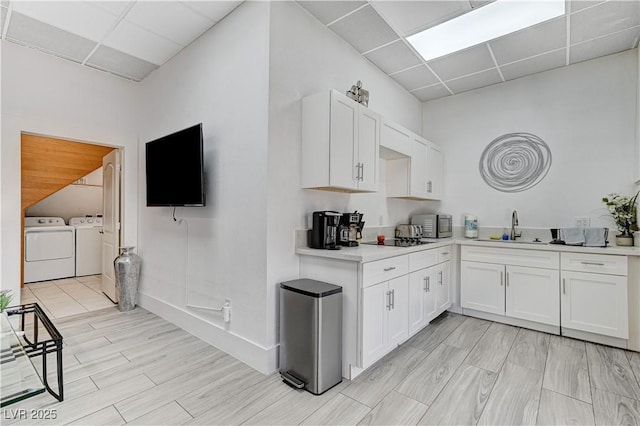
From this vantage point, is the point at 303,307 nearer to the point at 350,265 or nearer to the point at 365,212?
the point at 350,265

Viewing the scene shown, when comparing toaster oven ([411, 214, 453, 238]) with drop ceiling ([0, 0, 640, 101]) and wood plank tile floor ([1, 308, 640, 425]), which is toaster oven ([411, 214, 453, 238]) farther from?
drop ceiling ([0, 0, 640, 101])

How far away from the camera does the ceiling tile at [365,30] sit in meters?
2.68

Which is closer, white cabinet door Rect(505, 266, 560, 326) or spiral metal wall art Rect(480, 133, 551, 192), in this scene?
white cabinet door Rect(505, 266, 560, 326)

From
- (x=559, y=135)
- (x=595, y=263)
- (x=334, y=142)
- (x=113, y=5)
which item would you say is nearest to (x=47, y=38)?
(x=113, y=5)

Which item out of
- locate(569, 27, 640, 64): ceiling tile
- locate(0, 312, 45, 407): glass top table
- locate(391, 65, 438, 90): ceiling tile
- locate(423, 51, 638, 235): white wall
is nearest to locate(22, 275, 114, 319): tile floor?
locate(0, 312, 45, 407): glass top table

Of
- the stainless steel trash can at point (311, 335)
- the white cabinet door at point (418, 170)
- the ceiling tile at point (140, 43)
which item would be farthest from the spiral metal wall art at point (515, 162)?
the ceiling tile at point (140, 43)

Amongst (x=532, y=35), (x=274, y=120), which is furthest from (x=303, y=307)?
A: (x=532, y=35)

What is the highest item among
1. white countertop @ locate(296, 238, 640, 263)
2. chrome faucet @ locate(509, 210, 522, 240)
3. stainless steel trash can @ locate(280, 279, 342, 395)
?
chrome faucet @ locate(509, 210, 522, 240)

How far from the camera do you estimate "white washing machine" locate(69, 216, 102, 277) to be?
5.39 metres

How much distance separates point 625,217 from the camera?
2998 millimetres

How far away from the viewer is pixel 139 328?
3.11 meters

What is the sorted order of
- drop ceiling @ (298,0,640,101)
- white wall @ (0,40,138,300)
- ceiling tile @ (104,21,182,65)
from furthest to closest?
white wall @ (0,40,138,300) → ceiling tile @ (104,21,182,65) → drop ceiling @ (298,0,640,101)

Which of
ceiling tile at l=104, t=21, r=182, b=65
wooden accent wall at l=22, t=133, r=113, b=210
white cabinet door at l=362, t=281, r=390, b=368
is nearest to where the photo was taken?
white cabinet door at l=362, t=281, r=390, b=368

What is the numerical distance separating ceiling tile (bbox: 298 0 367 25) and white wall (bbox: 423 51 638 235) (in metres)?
2.34
